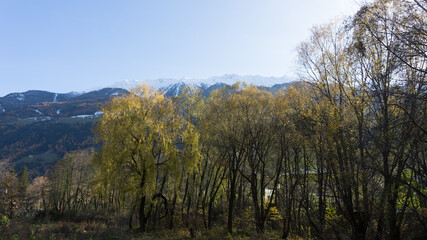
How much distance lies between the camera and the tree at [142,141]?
15.3 m

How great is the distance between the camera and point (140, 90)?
57.3 feet

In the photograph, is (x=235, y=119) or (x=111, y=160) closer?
(x=111, y=160)

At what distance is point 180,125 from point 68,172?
31.0 meters

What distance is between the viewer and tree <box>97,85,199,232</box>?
50.3ft

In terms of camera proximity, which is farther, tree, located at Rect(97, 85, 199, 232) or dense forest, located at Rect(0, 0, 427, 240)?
tree, located at Rect(97, 85, 199, 232)

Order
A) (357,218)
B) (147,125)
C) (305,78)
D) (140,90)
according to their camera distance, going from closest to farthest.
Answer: (357,218) → (305,78) → (147,125) → (140,90)

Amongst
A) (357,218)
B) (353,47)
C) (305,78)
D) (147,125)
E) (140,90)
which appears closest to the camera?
(353,47)

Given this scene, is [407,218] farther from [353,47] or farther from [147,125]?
[147,125]

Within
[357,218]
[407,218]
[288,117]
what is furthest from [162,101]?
[407,218]

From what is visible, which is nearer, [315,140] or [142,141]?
[315,140]

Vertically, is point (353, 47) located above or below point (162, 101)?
above

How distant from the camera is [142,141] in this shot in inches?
630

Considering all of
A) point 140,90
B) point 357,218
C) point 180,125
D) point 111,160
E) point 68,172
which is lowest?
point 68,172

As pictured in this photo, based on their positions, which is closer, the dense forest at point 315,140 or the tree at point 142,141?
the dense forest at point 315,140
